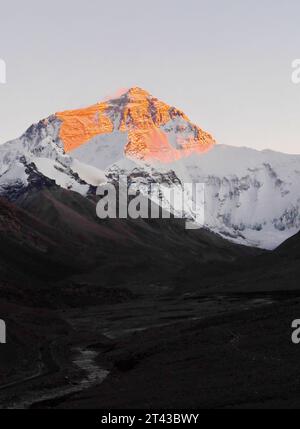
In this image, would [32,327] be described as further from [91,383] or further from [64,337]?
[91,383]

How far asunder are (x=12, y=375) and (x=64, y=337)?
118ft

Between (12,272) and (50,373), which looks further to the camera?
(12,272)

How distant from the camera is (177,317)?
12512cm

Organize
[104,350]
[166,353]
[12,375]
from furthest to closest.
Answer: [104,350] → [166,353] → [12,375]

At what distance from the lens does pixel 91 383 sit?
220 feet

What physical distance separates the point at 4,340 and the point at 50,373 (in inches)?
414

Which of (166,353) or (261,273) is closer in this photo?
(166,353)

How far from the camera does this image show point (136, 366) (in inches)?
2923
